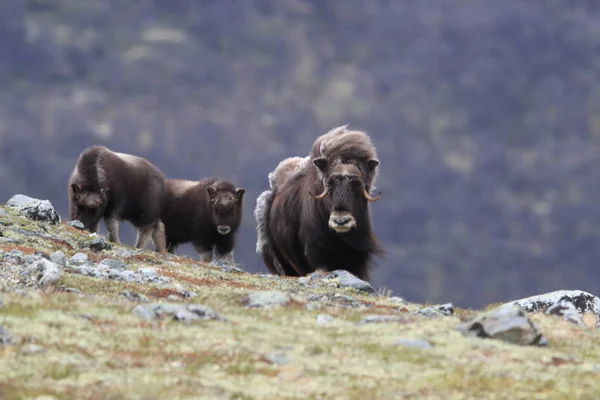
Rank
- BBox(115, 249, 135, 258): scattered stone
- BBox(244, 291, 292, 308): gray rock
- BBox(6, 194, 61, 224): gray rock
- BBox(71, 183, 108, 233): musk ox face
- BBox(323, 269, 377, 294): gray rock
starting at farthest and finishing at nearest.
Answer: BBox(71, 183, 108, 233): musk ox face
BBox(6, 194, 61, 224): gray rock
BBox(115, 249, 135, 258): scattered stone
BBox(323, 269, 377, 294): gray rock
BBox(244, 291, 292, 308): gray rock

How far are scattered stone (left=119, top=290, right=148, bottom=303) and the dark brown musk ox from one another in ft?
52.5

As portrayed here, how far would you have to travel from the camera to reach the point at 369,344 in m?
9.73

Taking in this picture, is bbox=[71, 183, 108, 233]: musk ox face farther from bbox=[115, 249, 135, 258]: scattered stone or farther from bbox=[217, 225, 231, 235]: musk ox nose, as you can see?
bbox=[115, 249, 135, 258]: scattered stone

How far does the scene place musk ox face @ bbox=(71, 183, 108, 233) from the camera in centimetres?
2644

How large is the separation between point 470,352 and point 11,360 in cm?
412

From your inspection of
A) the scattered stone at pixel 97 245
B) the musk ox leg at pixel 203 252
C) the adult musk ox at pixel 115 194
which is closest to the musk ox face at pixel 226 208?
the musk ox leg at pixel 203 252

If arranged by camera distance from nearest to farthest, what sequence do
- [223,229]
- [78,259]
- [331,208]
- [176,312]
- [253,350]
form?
[253,350] < [176,312] < [78,259] < [331,208] < [223,229]

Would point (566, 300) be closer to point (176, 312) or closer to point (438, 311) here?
point (438, 311)

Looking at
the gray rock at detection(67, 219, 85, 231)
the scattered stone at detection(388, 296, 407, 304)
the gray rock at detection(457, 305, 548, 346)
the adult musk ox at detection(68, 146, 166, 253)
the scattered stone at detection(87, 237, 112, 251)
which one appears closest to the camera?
the gray rock at detection(457, 305, 548, 346)

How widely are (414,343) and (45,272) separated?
5.73m

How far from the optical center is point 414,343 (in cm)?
988

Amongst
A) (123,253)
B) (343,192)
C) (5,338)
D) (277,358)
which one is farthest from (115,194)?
(277,358)

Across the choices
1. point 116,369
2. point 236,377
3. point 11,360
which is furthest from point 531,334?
point 11,360

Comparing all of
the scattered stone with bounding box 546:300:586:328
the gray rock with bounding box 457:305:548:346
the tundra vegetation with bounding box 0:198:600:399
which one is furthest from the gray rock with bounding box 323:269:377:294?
the gray rock with bounding box 457:305:548:346
